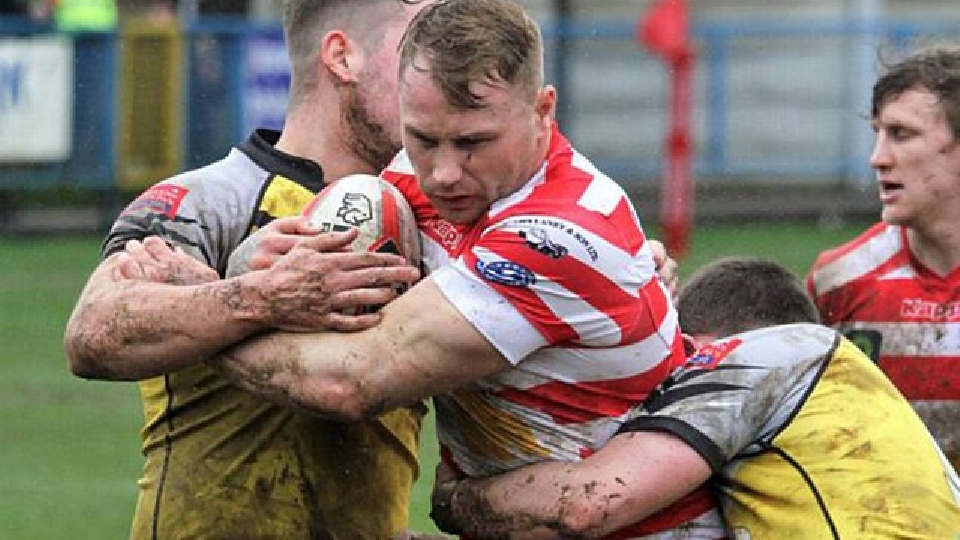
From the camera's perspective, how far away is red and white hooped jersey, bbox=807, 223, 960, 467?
255 inches

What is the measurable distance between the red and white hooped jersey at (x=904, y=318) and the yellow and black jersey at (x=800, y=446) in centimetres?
187

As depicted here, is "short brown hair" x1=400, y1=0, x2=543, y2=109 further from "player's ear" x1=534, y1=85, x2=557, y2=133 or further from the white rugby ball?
the white rugby ball

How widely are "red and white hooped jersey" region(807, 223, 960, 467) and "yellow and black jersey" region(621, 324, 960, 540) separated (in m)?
1.87

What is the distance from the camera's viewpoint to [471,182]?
445 centimetres

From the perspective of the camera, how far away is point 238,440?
4980 mm

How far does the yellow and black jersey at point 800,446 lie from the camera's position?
4.52m

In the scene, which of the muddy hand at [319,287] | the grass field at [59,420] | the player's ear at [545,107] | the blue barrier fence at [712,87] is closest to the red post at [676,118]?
the grass field at [59,420]

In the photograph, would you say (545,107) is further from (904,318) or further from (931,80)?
(904,318)

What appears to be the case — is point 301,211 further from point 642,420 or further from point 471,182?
point 642,420

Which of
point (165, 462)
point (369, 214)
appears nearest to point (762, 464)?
point (369, 214)

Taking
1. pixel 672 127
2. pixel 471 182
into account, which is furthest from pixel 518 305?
pixel 672 127

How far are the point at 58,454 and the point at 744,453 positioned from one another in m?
6.62

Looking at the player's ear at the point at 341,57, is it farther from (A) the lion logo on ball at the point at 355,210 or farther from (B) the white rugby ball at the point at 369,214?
(A) the lion logo on ball at the point at 355,210

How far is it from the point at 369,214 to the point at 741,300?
977 mm
